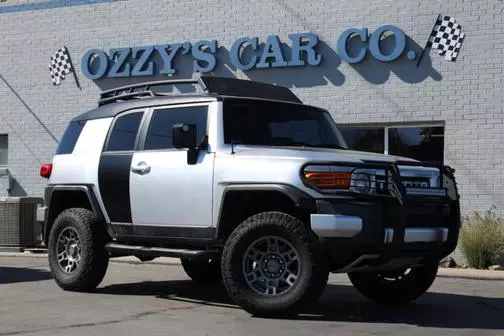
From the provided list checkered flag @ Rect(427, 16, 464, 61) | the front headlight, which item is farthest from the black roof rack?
checkered flag @ Rect(427, 16, 464, 61)

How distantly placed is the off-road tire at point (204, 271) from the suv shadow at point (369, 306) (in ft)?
0.44

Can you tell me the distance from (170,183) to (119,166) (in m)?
0.90

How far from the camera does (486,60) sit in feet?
47.3

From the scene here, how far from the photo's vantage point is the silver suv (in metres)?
7.69

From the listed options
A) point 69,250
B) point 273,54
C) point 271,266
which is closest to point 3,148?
point 273,54

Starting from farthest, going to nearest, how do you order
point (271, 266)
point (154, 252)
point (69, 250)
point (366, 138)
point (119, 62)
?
point (119, 62) < point (366, 138) < point (69, 250) < point (154, 252) < point (271, 266)

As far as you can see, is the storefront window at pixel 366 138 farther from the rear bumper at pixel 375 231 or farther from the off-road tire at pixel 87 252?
the rear bumper at pixel 375 231

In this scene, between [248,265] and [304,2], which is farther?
[304,2]

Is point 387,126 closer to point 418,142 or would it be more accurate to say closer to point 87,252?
point 418,142

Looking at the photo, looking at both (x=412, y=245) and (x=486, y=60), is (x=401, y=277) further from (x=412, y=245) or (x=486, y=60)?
(x=486, y=60)

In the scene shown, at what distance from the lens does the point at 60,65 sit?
727 inches

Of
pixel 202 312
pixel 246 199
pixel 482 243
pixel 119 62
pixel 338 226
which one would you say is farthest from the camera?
pixel 119 62

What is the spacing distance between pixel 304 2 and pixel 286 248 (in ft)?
29.5

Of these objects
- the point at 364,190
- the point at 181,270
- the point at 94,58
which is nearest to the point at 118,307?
the point at 364,190
